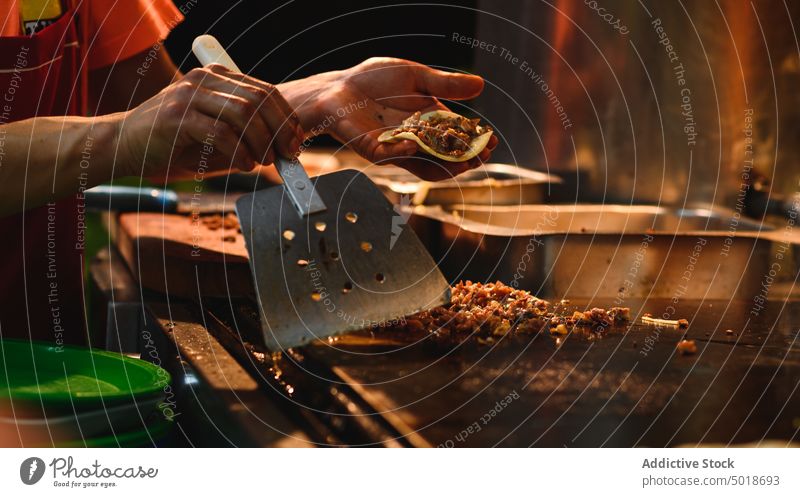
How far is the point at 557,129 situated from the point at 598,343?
1.28 metres

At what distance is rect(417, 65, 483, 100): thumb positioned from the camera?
1.20m

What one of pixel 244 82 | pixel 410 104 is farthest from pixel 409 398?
pixel 410 104

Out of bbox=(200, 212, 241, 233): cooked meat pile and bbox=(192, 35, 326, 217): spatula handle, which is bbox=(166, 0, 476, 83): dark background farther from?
bbox=(192, 35, 326, 217): spatula handle

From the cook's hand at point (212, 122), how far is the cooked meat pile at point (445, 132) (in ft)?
1.02

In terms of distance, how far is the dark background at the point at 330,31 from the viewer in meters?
3.13

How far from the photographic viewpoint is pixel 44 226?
115 cm

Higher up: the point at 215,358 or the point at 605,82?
the point at 605,82

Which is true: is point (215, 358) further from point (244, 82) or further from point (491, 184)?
point (491, 184)

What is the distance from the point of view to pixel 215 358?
0.81 m

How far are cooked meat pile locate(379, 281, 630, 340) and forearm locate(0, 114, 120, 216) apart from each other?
13.7 inches

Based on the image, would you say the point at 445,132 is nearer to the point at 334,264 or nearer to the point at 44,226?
the point at 334,264

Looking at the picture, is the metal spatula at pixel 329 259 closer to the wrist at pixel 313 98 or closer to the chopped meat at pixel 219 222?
the wrist at pixel 313 98

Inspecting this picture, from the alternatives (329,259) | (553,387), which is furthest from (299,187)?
(553,387)

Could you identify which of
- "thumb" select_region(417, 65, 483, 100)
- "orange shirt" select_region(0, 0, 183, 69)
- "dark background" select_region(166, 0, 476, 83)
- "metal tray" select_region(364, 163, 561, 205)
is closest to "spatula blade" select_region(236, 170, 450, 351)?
"thumb" select_region(417, 65, 483, 100)
